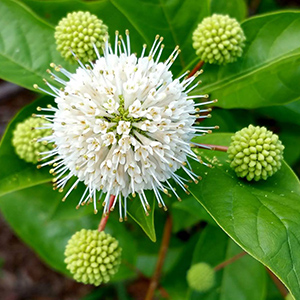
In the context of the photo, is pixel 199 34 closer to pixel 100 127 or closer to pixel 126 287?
pixel 100 127

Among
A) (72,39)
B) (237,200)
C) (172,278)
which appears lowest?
(172,278)

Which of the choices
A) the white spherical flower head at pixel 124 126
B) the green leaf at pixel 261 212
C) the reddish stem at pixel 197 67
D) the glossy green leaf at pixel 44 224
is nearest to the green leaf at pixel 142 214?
the white spherical flower head at pixel 124 126

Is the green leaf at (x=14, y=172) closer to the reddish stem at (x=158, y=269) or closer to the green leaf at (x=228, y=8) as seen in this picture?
the reddish stem at (x=158, y=269)

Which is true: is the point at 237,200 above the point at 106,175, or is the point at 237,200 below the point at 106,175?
below

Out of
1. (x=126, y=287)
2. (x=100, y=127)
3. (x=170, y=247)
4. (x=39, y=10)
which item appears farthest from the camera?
(x=126, y=287)

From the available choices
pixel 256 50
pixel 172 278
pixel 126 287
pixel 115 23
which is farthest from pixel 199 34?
pixel 126 287

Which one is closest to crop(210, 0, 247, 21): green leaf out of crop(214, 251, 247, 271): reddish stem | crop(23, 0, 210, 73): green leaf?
crop(23, 0, 210, 73): green leaf

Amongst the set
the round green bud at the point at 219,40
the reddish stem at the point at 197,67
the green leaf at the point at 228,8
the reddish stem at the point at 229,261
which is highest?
the green leaf at the point at 228,8

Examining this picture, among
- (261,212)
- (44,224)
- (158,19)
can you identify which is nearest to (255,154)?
(261,212)
